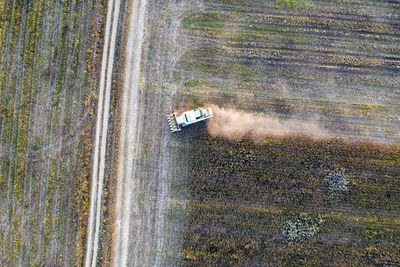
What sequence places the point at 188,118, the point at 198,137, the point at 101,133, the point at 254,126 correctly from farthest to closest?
the point at 254,126
the point at 198,137
the point at 101,133
the point at 188,118

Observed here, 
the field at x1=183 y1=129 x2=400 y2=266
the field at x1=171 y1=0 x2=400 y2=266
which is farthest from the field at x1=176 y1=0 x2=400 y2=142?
the field at x1=183 y1=129 x2=400 y2=266

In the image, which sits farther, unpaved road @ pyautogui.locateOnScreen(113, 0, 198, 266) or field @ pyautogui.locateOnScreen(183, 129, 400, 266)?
field @ pyautogui.locateOnScreen(183, 129, 400, 266)

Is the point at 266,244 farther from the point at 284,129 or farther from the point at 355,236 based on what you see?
the point at 284,129

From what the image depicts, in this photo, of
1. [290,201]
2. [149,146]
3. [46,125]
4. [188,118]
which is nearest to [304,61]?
[188,118]

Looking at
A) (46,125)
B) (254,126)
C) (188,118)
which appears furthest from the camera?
(254,126)

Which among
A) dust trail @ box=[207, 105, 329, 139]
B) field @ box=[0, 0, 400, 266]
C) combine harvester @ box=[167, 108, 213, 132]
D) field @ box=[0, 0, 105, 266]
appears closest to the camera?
combine harvester @ box=[167, 108, 213, 132]

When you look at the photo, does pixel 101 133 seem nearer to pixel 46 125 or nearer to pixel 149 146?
pixel 149 146

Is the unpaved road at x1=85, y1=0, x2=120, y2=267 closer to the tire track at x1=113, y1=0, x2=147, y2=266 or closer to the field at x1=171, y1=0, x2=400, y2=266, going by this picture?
the tire track at x1=113, y1=0, x2=147, y2=266
